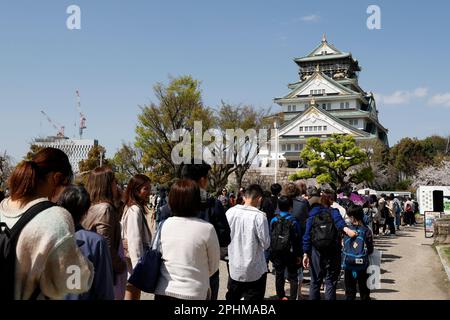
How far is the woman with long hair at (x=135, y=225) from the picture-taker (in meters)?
4.58

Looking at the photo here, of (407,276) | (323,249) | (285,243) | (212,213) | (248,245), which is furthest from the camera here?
(407,276)

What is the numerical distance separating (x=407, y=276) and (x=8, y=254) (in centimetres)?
893

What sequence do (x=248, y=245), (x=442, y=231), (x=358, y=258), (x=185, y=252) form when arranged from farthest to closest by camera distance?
1. (x=442, y=231)
2. (x=358, y=258)
3. (x=248, y=245)
4. (x=185, y=252)

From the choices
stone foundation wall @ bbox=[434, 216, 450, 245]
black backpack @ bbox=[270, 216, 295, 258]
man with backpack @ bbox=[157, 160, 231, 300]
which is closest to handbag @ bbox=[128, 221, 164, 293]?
man with backpack @ bbox=[157, 160, 231, 300]

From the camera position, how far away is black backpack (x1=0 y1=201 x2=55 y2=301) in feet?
6.78

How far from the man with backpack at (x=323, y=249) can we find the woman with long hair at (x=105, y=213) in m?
2.90

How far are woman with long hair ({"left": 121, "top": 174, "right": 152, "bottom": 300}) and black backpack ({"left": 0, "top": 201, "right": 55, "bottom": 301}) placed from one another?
239 cm

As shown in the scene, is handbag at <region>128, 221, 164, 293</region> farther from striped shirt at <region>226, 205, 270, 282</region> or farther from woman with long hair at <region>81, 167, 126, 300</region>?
striped shirt at <region>226, 205, 270, 282</region>

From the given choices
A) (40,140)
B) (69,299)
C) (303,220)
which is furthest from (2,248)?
(40,140)

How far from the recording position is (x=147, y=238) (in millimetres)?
4742

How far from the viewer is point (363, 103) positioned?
5534 centimetres

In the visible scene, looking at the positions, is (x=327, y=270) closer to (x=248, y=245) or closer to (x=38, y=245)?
(x=248, y=245)

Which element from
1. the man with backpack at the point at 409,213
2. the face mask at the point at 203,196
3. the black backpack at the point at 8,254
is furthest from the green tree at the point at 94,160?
the black backpack at the point at 8,254

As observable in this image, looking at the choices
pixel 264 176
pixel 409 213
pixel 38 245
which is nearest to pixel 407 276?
pixel 38 245
